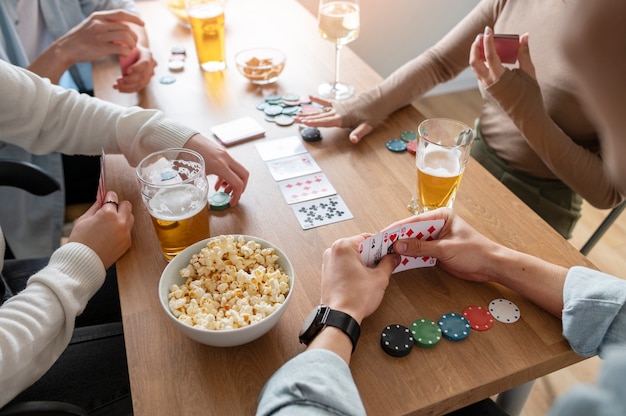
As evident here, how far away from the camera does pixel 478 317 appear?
2.81 feet

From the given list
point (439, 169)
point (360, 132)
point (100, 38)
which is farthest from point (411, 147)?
point (100, 38)

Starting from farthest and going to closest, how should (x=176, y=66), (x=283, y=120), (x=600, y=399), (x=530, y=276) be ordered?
(x=176, y=66) → (x=283, y=120) → (x=530, y=276) → (x=600, y=399)

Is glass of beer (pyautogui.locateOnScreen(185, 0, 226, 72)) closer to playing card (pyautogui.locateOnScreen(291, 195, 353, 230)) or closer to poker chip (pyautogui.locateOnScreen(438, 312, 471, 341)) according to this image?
playing card (pyautogui.locateOnScreen(291, 195, 353, 230))

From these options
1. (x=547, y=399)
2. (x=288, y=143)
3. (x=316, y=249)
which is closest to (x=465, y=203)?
(x=316, y=249)

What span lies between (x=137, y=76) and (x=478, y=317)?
1192mm

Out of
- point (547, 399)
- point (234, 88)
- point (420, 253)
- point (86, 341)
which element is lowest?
point (547, 399)

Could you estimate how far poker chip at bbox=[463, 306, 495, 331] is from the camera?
0.84 metres

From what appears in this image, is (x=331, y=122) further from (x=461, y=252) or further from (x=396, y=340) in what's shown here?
(x=396, y=340)

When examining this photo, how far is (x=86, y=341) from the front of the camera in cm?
112

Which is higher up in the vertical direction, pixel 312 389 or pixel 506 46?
pixel 506 46

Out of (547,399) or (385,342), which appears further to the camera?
(547,399)

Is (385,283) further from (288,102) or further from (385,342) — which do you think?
(288,102)

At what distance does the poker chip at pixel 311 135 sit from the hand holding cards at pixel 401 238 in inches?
19.1

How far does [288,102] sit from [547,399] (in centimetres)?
134
